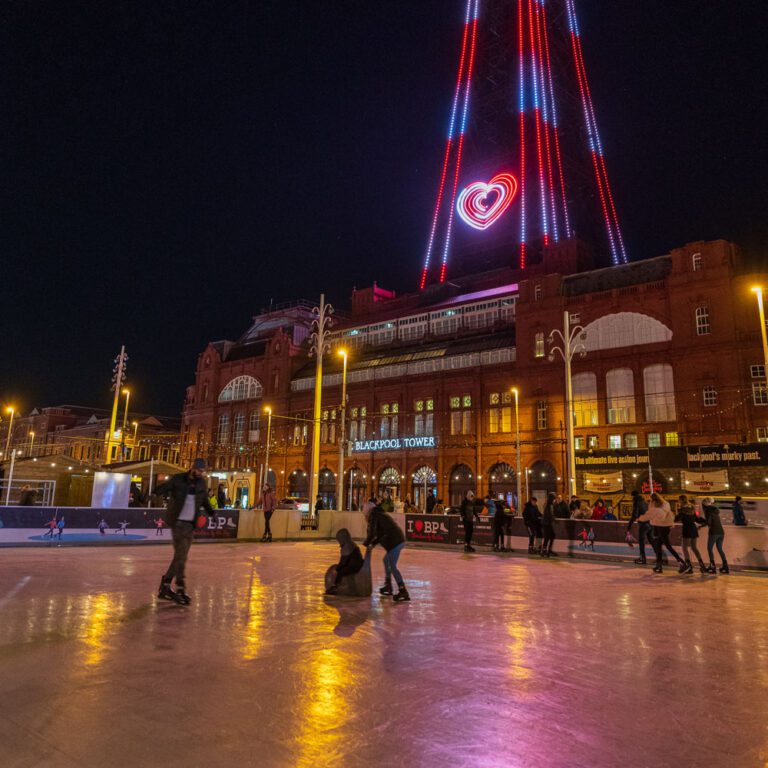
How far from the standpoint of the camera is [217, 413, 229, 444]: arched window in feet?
213

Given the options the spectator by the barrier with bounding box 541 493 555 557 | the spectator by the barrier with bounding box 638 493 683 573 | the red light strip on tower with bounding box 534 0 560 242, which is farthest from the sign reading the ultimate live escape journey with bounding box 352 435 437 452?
the spectator by the barrier with bounding box 638 493 683 573

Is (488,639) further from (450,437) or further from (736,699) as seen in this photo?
(450,437)

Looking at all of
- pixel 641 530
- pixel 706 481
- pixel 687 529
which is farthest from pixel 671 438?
pixel 687 529

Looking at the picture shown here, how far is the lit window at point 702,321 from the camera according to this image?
38562mm

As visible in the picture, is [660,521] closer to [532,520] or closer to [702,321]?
[532,520]

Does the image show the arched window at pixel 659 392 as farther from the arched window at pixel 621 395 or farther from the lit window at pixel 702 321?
the lit window at pixel 702 321

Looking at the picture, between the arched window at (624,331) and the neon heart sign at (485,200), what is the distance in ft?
62.5

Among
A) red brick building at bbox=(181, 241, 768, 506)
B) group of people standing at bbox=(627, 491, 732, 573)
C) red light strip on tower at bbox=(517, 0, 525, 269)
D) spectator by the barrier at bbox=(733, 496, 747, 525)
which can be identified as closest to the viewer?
group of people standing at bbox=(627, 491, 732, 573)

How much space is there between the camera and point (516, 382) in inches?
1789

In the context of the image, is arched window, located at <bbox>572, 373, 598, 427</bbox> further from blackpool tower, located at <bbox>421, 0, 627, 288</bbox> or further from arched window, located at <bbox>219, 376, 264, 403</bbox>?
arched window, located at <bbox>219, 376, 264, 403</bbox>

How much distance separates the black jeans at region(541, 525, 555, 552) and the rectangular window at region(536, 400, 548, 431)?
2464 centimetres

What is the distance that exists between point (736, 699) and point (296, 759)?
11.6 ft

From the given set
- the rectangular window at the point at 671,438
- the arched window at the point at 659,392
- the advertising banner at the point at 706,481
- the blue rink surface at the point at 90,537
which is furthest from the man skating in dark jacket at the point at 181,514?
the arched window at the point at 659,392

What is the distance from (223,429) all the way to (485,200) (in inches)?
1453
